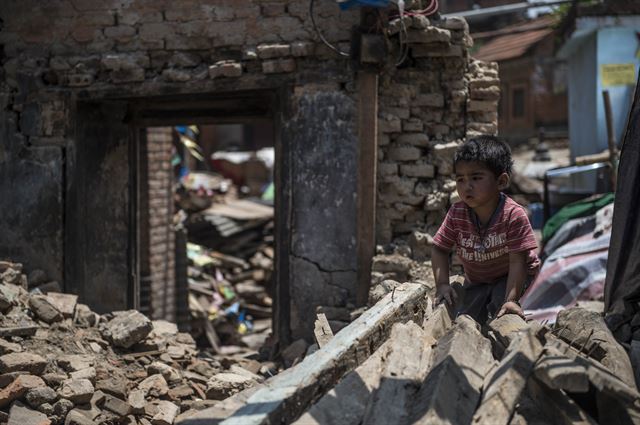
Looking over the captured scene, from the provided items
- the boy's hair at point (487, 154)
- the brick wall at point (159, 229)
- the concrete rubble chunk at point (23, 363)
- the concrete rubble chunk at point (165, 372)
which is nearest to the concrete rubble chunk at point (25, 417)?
the concrete rubble chunk at point (23, 363)

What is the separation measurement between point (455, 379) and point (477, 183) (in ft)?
4.39

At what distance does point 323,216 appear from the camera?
6273mm

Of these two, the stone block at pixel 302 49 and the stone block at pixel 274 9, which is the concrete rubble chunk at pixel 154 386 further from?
the stone block at pixel 274 9

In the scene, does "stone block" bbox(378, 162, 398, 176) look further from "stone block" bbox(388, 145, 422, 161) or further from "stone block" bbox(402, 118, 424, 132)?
"stone block" bbox(402, 118, 424, 132)

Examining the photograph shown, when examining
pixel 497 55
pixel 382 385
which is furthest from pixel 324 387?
pixel 497 55

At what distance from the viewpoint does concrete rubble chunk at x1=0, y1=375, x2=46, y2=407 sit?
14.0 ft

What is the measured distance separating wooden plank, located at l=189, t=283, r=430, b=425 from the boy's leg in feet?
1.40

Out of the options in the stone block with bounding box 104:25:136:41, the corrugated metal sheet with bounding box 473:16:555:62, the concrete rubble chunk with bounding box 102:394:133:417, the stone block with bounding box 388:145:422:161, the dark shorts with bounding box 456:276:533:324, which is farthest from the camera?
the corrugated metal sheet with bounding box 473:16:555:62

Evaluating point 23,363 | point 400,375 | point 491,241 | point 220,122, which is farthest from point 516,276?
point 220,122

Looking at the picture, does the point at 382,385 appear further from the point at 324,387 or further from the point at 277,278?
the point at 277,278

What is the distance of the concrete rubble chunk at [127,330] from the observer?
5492mm

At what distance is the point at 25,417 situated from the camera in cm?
420

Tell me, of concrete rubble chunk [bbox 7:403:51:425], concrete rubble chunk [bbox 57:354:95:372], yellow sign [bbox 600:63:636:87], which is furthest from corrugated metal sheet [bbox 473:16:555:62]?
concrete rubble chunk [bbox 7:403:51:425]

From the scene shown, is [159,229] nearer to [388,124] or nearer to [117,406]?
[388,124]
